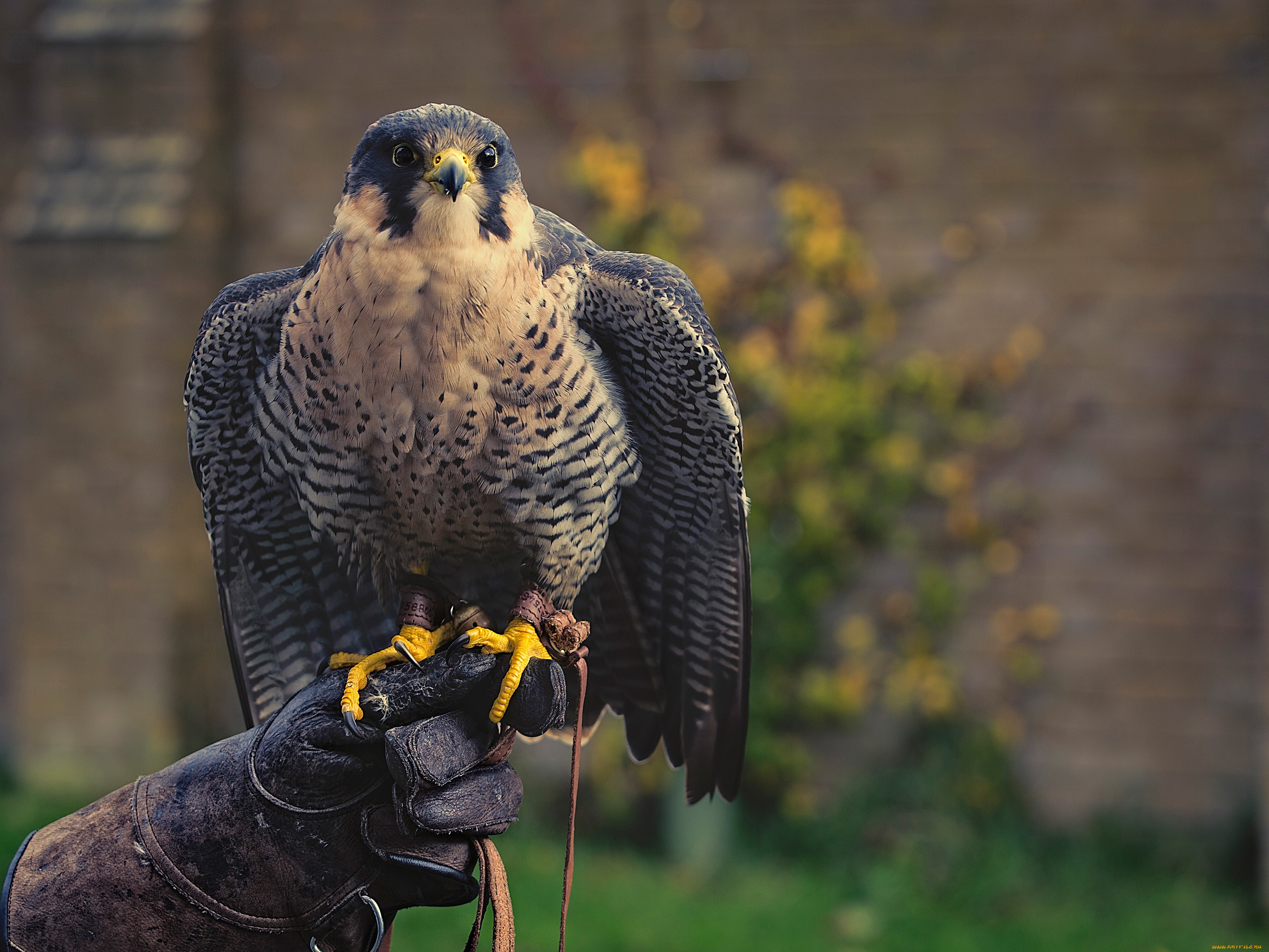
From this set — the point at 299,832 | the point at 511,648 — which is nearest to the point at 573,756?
the point at 511,648

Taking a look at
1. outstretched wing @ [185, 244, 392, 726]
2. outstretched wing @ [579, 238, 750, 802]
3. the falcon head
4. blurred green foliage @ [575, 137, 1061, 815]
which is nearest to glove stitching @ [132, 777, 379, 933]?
outstretched wing @ [185, 244, 392, 726]

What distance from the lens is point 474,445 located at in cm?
155

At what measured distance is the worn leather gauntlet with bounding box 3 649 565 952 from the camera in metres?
1.43

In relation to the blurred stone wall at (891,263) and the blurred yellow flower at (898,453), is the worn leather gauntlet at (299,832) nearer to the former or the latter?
the blurred yellow flower at (898,453)

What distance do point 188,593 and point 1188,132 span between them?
457 centimetres

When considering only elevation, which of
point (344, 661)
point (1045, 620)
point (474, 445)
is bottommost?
point (1045, 620)

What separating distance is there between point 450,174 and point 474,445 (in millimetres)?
406

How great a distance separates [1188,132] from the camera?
12.6ft

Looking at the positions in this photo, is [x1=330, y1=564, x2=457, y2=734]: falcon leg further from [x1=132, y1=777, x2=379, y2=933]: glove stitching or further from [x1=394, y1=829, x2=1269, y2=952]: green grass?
[x1=394, y1=829, x2=1269, y2=952]: green grass

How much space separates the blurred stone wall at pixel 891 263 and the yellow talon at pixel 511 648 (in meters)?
2.94

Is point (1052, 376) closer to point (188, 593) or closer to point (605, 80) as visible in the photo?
point (605, 80)

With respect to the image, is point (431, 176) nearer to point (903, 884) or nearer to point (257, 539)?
point (257, 539)

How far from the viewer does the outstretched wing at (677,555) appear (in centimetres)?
172

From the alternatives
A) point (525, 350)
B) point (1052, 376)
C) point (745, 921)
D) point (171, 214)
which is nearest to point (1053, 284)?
point (1052, 376)
